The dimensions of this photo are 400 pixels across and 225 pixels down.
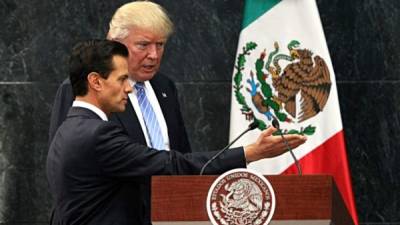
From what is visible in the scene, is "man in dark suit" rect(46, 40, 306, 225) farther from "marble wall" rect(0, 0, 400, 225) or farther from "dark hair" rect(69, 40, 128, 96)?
"marble wall" rect(0, 0, 400, 225)

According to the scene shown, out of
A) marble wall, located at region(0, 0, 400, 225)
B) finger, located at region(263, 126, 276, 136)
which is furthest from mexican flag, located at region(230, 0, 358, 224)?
finger, located at region(263, 126, 276, 136)

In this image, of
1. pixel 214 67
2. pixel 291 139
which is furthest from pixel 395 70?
pixel 291 139

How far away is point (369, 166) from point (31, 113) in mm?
2015

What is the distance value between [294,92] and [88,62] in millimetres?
2140

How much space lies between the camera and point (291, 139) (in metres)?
4.34

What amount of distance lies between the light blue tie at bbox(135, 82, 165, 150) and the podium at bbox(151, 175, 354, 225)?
48.5 inches

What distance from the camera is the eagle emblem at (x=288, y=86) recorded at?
6.46 metres

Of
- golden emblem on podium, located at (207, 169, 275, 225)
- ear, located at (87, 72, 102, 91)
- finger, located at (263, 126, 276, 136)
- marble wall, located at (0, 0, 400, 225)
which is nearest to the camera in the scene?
golden emblem on podium, located at (207, 169, 275, 225)

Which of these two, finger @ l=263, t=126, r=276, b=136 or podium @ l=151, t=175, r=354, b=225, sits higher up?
finger @ l=263, t=126, r=276, b=136

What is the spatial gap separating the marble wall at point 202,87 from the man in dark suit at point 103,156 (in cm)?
241

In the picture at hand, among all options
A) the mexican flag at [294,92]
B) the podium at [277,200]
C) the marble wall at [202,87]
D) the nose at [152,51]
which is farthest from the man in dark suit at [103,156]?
the marble wall at [202,87]

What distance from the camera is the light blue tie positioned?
523 cm

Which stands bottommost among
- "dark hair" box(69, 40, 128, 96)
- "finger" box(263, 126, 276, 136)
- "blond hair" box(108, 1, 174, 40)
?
"finger" box(263, 126, 276, 136)

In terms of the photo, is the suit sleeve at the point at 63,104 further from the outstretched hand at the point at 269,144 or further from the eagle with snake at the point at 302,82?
the eagle with snake at the point at 302,82
